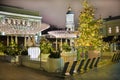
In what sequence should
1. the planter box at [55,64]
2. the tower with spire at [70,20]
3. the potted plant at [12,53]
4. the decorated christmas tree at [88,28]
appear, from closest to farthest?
the planter box at [55,64], the potted plant at [12,53], the decorated christmas tree at [88,28], the tower with spire at [70,20]

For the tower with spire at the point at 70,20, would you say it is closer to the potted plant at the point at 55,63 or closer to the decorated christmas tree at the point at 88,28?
the decorated christmas tree at the point at 88,28

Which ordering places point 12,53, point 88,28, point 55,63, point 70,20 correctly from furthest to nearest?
point 70,20, point 88,28, point 12,53, point 55,63

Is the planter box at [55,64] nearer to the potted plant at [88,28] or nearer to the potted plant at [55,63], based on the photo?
the potted plant at [55,63]

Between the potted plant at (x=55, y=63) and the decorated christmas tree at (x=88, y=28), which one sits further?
the decorated christmas tree at (x=88, y=28)

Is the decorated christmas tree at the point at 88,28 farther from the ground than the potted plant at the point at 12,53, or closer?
farther from the ground

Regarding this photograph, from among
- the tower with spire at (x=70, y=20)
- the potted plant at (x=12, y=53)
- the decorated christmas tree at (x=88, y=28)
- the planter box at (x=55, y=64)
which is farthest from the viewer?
the tower with spire at (x=70, y=20)

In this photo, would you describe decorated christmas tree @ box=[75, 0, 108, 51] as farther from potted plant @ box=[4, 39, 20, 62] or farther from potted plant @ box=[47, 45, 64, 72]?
potted plant @ box=[47, 45, 64, 72]

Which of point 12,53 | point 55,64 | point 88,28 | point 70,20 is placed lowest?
point 12,53

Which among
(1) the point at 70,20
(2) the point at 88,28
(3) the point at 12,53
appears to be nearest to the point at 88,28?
(2) the point at 88,28

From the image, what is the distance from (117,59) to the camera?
2469cm

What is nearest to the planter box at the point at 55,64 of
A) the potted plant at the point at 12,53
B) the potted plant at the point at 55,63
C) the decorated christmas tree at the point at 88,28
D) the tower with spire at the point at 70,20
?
the potted plant at the point at 55,63

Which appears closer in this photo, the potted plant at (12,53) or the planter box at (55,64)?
the planter box at (55,64)

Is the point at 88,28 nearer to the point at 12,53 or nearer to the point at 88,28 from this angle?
the point at 88,28

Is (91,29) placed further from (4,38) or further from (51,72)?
(4,38)
